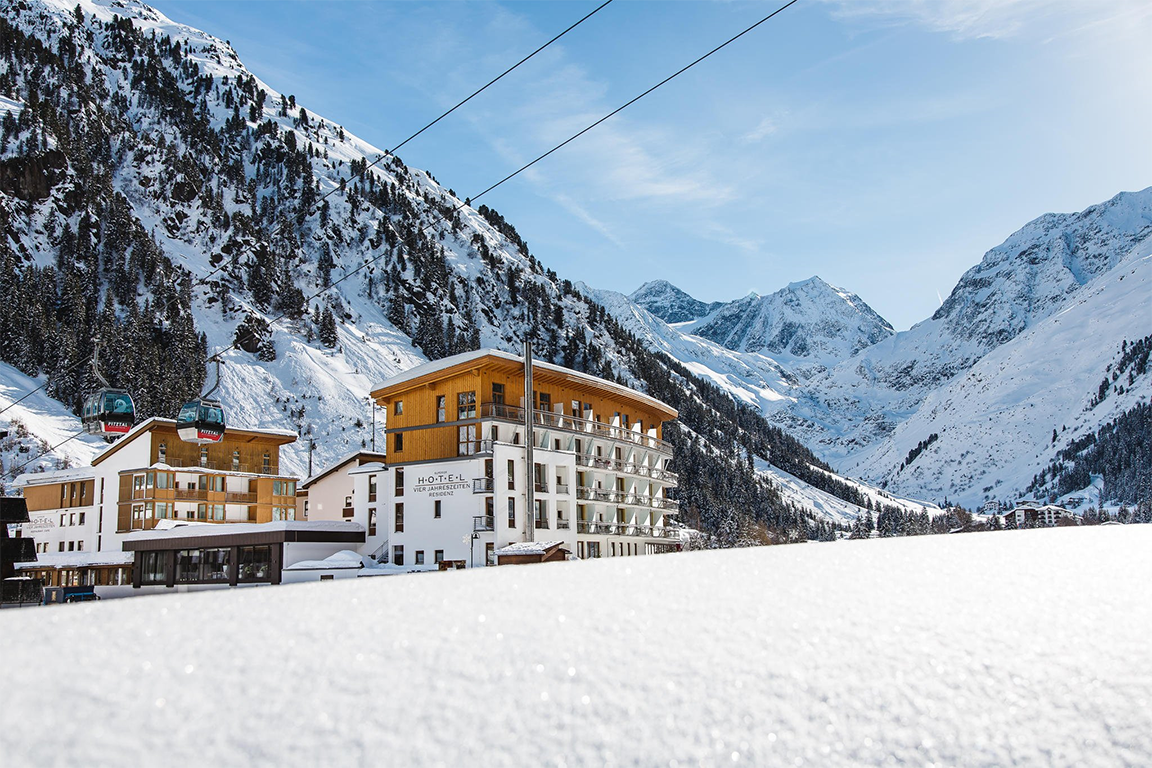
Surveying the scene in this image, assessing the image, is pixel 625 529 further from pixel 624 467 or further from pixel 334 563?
pixel 334 563

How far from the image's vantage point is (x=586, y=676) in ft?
7.54

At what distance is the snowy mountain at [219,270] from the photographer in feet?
368

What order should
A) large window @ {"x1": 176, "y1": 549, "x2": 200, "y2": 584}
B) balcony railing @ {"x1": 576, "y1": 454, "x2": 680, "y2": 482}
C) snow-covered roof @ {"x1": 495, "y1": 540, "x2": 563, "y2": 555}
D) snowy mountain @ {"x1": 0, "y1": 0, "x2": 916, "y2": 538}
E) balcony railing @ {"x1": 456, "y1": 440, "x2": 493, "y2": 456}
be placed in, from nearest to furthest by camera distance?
snow-covered roof @ {"x1": 495, "y1": 540, "x2": 563, "y2": 555} < balcony railing @ {"x1": 456, "y1": 440, "x2": 493, "y2": 456} < large window @ {"x1": 176, "y1": 549, "x2": 200, "y2": 584} < balcony railing @ {"x1": 576, "y1": 454, "x2": 680, "y2": 482} < snowy mountain @ {"x1": 0, "y1": 0, "x2": 916, "y2": 538}

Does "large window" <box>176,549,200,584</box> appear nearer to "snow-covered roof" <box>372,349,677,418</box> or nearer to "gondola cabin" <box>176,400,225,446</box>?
"snow-covered roof" <box>372,349,677,418</box>

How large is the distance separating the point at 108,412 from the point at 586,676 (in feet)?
119

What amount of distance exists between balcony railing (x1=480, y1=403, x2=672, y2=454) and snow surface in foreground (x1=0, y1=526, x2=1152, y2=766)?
147 ft

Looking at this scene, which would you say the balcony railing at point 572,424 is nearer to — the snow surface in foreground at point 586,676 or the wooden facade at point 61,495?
the wooden facade at point 61,495

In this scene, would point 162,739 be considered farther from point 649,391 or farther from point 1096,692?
point 649,391

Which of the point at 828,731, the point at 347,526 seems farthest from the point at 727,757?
the point at 347,526

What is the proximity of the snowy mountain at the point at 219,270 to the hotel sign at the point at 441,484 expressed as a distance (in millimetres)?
44137

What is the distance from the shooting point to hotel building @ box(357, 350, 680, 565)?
152 feet

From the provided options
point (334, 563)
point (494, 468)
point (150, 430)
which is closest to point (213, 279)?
point (150, 430)

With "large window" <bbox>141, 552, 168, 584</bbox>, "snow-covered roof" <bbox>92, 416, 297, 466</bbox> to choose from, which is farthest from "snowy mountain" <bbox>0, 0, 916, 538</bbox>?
"large window" <bbox>141, 552, 168, 584</bbox>

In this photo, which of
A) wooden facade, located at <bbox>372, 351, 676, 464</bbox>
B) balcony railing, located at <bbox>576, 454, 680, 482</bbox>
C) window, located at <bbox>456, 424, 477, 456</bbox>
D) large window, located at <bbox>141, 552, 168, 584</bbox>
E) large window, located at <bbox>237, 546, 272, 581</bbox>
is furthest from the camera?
large window, located at <bbox>141, 552, 168, 584</bbox>
